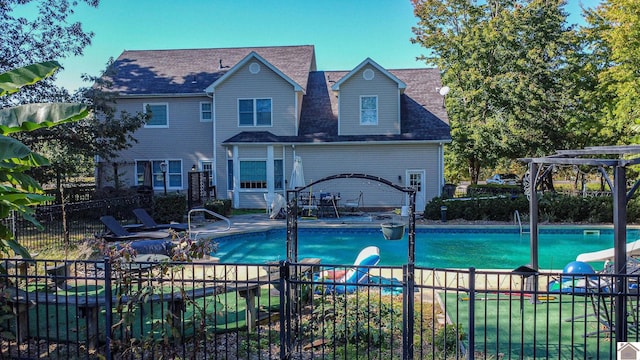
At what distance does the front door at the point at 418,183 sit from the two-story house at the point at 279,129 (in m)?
0.05

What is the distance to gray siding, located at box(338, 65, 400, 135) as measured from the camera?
21.8 m

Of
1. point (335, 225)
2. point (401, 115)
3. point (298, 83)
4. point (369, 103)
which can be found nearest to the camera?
point (335, 225)

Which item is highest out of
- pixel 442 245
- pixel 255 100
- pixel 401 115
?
pixel 255 100

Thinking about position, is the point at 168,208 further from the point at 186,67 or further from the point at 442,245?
the point at 186,67

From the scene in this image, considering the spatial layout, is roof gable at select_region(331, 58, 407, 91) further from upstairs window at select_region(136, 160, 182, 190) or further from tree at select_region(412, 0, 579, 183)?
upstairs window at select_region(136, 160, 182, 190)

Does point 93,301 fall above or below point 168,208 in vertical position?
below

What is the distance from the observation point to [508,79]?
2766 cm

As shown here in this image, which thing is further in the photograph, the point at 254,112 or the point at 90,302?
the point at 254,112

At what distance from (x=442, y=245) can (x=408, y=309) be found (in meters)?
11.3

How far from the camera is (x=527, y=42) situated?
90.8 feet

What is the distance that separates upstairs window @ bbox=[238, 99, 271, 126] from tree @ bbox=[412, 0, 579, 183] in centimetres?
1266

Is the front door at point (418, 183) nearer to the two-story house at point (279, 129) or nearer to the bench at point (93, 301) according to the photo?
the two-story house at point (279, 129)

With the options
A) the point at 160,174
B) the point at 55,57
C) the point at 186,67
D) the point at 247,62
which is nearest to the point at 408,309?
the point at 247,62

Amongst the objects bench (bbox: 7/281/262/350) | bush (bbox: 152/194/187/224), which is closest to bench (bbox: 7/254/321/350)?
bench (bbox: 7/281/262/350)
